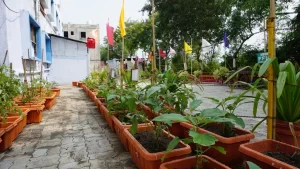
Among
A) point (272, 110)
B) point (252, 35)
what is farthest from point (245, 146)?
point (252, 35)

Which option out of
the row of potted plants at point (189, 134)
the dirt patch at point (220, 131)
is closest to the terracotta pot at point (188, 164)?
the row of potted plants at point (189, 134)

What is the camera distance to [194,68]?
1291 cm

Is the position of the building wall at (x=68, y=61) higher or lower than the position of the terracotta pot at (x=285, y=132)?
higher

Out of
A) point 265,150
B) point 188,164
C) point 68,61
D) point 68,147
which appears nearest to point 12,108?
point 68,147

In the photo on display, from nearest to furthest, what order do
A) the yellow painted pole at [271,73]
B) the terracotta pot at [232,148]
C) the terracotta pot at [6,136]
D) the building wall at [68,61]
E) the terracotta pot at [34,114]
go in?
the yellow painted pole at [271,73]
the terracotta pot at [232,148]
the terracotta pot at [6,136]
the terracotta pot at [34,114]
the building wall at [68,61]

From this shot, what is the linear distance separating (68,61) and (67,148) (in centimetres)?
981

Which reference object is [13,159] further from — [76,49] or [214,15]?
[214,15]

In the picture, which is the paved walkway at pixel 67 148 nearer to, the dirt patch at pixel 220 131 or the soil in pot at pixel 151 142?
the soil in pot at pixel 151 142

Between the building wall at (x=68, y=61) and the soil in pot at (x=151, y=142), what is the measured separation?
9.71 metres

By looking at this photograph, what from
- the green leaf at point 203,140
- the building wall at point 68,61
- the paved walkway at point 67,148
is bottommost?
the paved walkway at point 67,148

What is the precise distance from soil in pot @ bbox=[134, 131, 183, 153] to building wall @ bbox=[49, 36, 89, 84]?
971cm

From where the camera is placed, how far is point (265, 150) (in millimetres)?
1359

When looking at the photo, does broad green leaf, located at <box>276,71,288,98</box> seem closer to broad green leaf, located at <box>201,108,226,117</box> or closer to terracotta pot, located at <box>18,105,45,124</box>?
broad green leaf, located at <box>201,108,226,117</box>

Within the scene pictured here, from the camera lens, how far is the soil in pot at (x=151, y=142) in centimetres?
160
